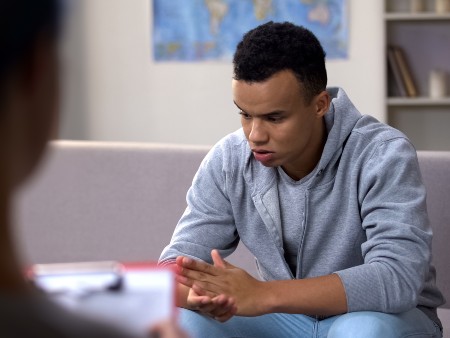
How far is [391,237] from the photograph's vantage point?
175cm

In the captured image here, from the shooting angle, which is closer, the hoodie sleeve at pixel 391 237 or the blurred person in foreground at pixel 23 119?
the blurred person in foreground at pixel 23 119

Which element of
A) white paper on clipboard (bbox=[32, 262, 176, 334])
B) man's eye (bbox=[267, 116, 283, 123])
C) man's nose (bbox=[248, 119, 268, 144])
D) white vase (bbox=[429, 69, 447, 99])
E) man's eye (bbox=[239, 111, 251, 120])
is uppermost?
white paper on clipboard (bbox=[32, 262, 176, 334])

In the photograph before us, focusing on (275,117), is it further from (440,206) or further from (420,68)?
(420,68)

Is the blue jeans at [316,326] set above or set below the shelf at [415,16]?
below

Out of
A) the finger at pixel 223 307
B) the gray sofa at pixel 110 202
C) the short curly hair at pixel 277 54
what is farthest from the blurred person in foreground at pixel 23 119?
the gray sofa at pixel 110 202

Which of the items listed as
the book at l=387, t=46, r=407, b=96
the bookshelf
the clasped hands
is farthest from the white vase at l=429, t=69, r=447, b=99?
the clasped hands

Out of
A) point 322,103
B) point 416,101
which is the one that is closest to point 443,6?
point 416,101

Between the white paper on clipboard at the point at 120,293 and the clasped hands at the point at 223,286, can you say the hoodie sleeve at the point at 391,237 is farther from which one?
the white paper on clipboard at the point at 120,293

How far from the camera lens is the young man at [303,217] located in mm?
1694

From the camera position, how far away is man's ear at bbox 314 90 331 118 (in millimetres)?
1916

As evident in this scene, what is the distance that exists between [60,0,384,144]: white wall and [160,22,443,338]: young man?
9.98 ft

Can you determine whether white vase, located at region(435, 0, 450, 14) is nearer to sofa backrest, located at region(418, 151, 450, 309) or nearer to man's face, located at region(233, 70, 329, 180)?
sofa backrest, located at region(418, 151, 450, 309)

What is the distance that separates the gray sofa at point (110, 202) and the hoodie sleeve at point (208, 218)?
0.38 metres

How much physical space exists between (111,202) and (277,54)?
2.65 ft
